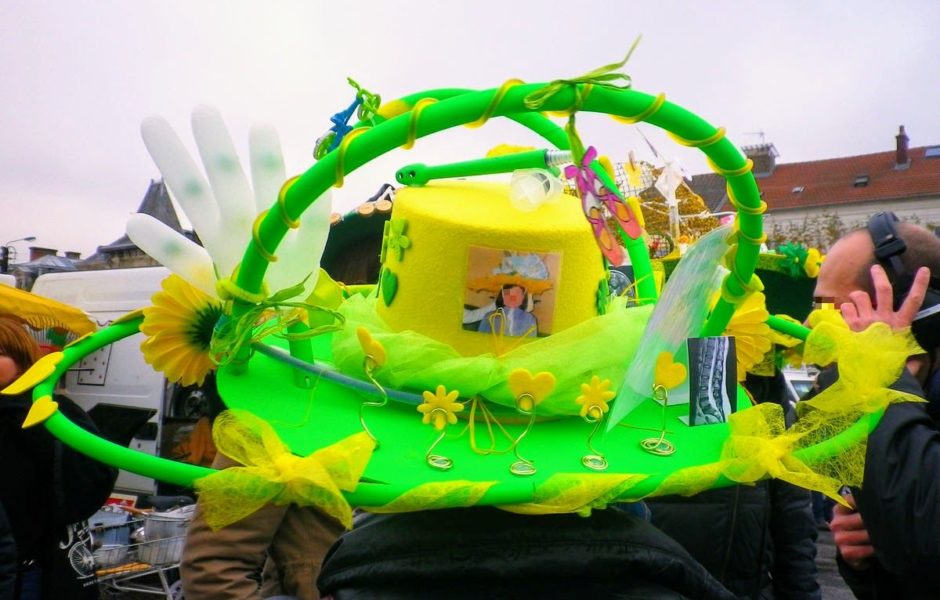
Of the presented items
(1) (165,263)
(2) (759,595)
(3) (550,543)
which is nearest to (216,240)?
(1) (165,263)

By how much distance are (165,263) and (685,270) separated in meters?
0.96

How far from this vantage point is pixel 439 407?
1.22 metres

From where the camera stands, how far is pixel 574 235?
1.36 metres

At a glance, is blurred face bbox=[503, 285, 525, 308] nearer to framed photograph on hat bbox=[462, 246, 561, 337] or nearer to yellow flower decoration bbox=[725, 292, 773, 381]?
framed photograph on hat bbox=[462, 246, 561, 337]

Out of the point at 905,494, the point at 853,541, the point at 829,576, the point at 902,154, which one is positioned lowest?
the point at 829,576

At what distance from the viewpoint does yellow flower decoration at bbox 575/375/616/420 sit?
1267 mm

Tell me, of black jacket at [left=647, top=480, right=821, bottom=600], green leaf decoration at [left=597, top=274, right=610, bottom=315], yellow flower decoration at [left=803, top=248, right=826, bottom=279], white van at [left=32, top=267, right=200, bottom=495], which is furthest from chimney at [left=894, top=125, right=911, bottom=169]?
green leaf decoration at [left=597, top=274, right=610, bottom=315]

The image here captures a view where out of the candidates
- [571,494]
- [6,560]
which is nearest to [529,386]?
[571,494]

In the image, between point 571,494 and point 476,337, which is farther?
point 476,337

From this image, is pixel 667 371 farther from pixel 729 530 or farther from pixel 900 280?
pixel 729 530

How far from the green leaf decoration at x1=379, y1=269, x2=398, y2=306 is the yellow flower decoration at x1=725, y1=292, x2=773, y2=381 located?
2.77 ft

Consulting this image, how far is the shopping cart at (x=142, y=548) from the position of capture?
486 centimetres

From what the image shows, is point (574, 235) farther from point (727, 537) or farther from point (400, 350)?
point (727, 537)

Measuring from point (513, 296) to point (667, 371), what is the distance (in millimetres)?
313
